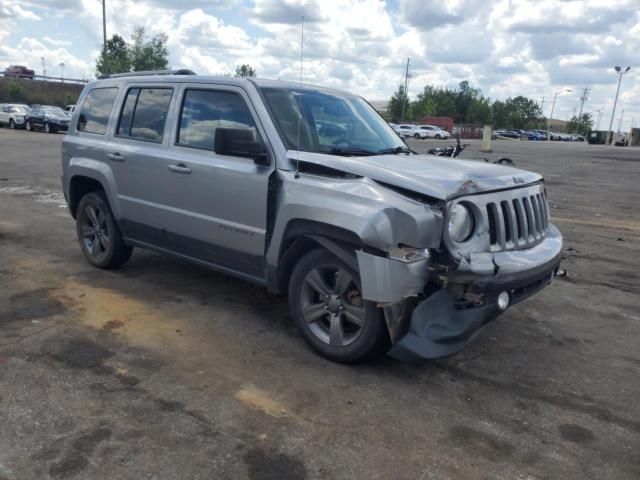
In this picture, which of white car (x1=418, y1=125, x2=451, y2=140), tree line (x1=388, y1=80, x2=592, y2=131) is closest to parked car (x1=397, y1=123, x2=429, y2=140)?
white car (x1=418, y1=125, x2=451, y2=140)

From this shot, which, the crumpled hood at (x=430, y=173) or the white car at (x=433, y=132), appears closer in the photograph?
the crumpled hood at (x=430, y=173)

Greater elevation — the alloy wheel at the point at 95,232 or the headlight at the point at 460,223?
the headlight at the point at 460,223

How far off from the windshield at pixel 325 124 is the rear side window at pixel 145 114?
1194mm

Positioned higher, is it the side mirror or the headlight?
the side mirror

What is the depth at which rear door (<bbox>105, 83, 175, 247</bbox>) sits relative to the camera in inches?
205

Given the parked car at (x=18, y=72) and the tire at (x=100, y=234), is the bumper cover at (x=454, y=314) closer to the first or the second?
the tire at (x=100, y=234)

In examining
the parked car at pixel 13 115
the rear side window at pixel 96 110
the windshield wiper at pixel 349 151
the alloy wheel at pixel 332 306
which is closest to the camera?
the alloy wheel at pixel 332 306

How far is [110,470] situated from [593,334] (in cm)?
397

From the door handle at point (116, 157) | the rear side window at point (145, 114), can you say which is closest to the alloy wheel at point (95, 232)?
the door handle at point (116, 157)

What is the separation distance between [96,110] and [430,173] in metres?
3.88

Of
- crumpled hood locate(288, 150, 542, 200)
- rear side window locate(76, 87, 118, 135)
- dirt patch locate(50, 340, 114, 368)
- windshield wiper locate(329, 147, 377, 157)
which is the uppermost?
rear side window locate(76, 87, 118, 135)

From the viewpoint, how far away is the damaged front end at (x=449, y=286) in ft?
11.6

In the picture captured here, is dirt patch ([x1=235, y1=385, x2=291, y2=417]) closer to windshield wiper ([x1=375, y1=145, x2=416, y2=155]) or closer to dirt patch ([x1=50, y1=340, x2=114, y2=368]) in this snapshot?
dirt patch ([x1=50, y1=340, x2=114, y2=368])

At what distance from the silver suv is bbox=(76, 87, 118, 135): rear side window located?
0.12 feet
